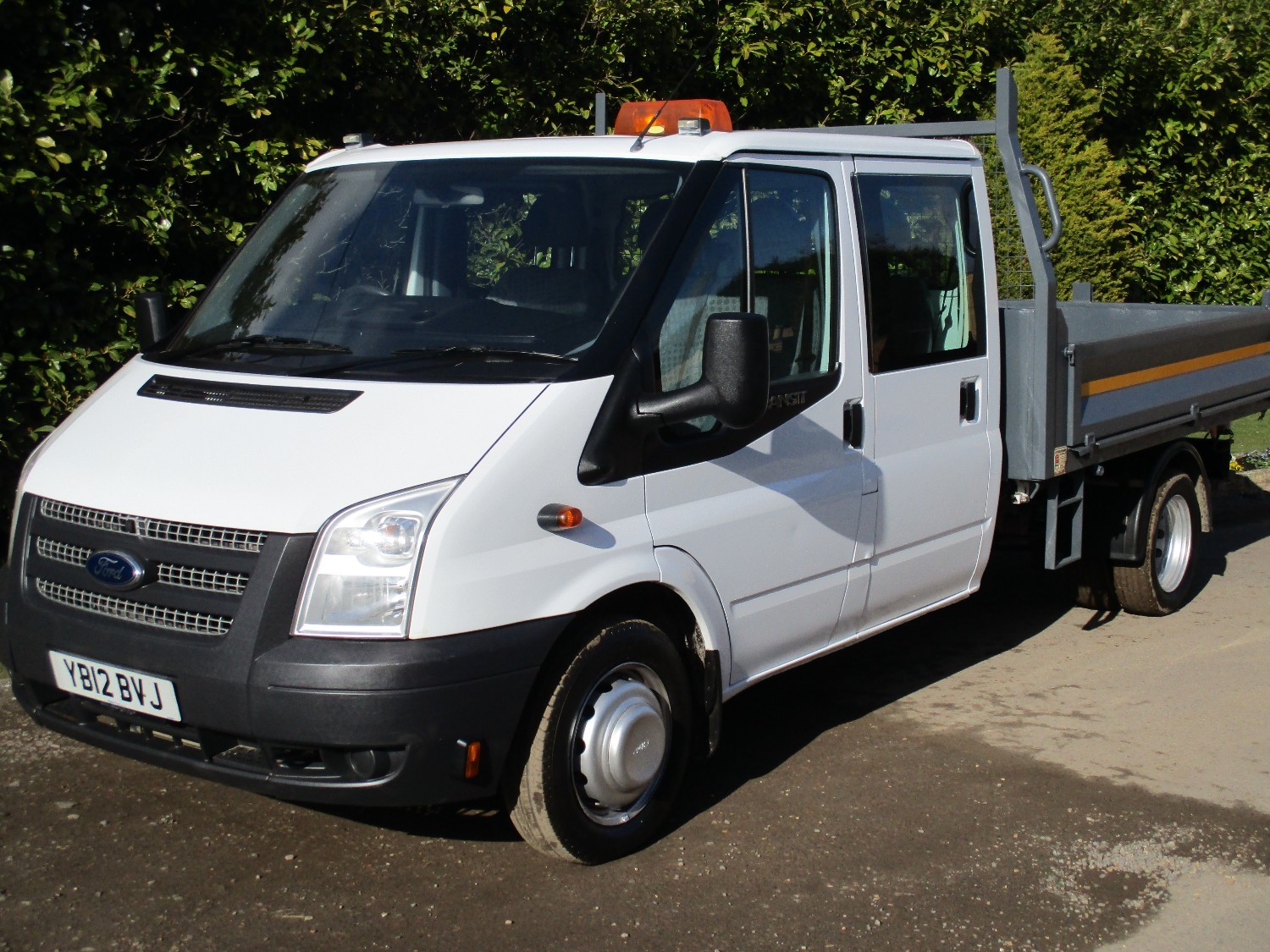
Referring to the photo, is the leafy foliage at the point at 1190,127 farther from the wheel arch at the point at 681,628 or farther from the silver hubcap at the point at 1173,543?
the wheel arch at the point at 681,628

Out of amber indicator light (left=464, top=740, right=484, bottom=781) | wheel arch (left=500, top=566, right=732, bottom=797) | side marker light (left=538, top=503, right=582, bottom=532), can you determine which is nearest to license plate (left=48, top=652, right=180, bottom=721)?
amber indicator light (left=464, top=740, right=484, bottom=781)

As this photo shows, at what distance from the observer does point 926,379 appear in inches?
209

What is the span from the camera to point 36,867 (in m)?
4.22

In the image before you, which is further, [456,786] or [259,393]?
[259,393]

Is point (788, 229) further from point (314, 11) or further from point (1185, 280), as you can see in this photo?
point (1185, 280)

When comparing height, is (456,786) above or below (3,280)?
below

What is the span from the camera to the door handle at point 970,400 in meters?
5.56

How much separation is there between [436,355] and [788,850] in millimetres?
1887

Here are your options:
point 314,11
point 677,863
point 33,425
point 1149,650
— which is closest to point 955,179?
point 1149,650

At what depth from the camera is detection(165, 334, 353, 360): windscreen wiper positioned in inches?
172

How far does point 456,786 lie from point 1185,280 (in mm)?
11216

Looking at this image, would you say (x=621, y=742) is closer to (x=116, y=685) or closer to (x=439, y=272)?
(x=116, y=685)

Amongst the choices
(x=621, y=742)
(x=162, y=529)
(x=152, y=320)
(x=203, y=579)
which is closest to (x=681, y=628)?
(x=621, y=742)

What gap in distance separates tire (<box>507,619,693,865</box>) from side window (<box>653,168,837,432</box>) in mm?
743
